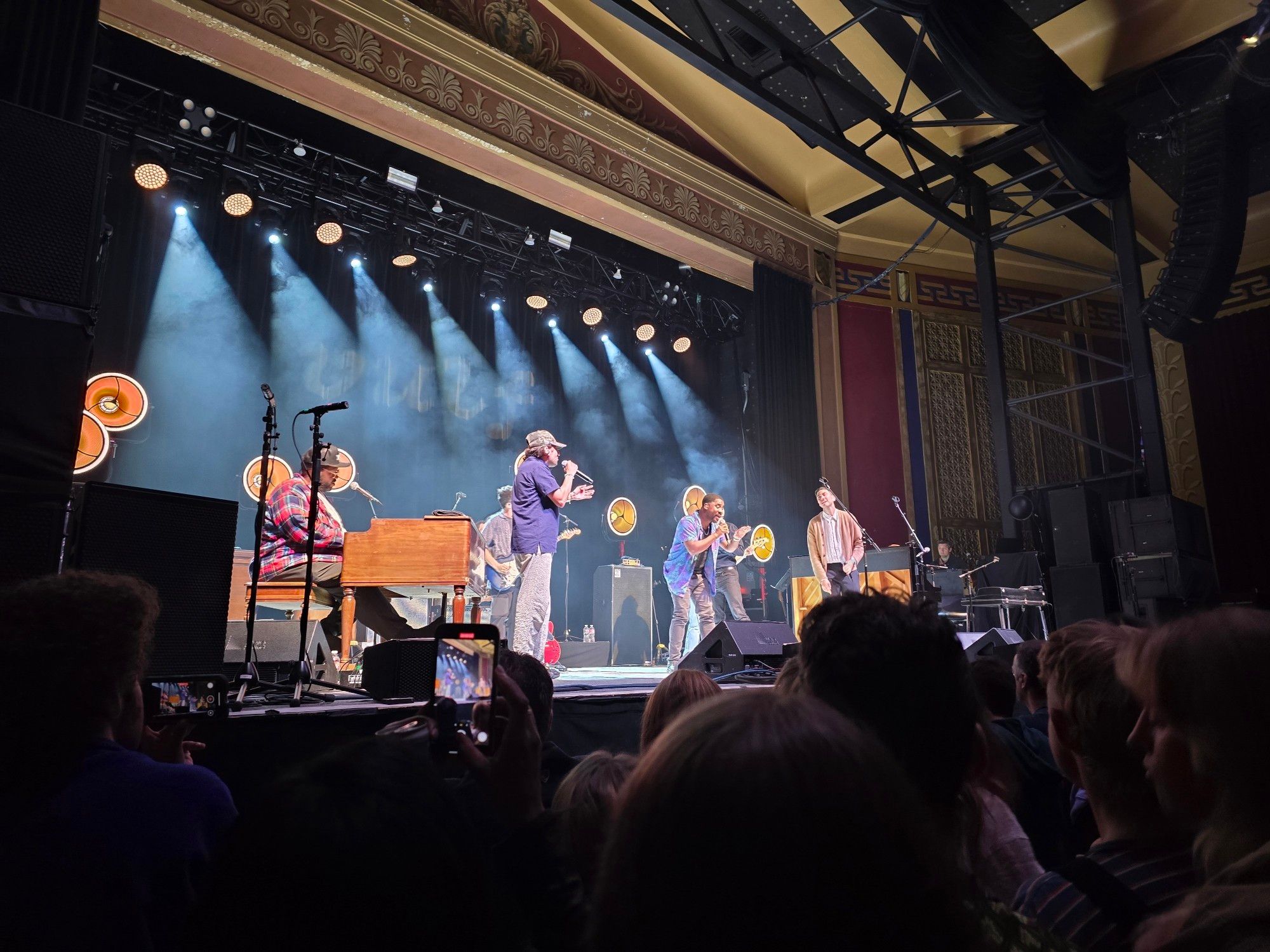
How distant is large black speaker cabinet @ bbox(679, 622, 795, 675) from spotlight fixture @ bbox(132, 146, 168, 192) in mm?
6201

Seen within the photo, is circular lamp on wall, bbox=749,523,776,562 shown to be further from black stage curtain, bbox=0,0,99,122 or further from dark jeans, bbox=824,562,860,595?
black stage curtain, bbox=0,0,99,122

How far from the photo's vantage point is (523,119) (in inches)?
325

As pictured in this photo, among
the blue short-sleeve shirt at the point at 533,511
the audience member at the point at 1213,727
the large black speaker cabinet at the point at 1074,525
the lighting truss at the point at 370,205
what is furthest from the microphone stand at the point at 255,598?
the large black speaker cabinet at the point at 1074,525

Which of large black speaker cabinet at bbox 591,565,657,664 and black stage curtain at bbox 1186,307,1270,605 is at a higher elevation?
black stage curtain at bbox 1186,307,1270,605

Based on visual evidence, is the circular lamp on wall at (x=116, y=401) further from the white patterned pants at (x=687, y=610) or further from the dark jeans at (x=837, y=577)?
the dark jeans at (x=837, y=577)

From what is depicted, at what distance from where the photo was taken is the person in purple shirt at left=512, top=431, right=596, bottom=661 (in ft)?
21.0

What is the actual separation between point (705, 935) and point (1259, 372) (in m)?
13.5

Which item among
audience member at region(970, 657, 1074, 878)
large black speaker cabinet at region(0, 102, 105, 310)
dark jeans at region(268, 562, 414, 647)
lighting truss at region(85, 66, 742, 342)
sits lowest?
audience member at region(970, 657, 1074, 878)

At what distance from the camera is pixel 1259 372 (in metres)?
11.1

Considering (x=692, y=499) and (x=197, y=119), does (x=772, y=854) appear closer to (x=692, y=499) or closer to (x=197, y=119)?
(x=197, y=119)

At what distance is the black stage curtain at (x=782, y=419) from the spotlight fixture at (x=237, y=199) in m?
5.82

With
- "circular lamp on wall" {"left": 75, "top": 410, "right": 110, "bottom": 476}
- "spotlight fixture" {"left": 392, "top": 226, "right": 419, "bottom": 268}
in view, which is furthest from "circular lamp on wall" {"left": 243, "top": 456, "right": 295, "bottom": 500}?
"spotlight fixture" {"left": 392, "top": 226, "right": 419, "bottom": 268}

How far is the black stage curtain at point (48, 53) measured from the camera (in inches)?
124

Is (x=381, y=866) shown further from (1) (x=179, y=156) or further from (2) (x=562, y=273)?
(2) (x=562, y=273)
